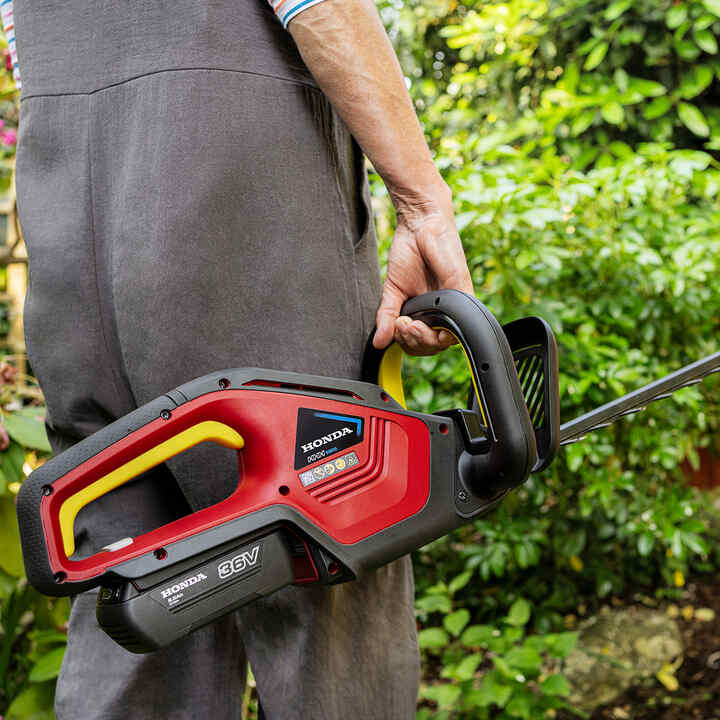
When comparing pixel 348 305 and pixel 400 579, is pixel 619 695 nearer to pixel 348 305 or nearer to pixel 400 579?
pixel 400 579

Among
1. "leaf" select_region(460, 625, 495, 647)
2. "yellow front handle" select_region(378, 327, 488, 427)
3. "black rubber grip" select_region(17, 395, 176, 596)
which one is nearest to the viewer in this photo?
"black rubber grip" select_region(17, 395, 176, 596)

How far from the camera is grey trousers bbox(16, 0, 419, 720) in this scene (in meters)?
0.76

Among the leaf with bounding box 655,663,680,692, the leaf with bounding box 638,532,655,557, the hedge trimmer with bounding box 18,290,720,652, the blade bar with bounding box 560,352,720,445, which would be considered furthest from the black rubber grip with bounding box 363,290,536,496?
the leaf with bounding box 655,663,680,692

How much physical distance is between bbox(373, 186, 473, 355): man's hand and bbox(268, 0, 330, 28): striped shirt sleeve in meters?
0.23

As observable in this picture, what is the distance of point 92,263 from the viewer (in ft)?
2.67

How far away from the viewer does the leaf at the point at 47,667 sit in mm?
1474

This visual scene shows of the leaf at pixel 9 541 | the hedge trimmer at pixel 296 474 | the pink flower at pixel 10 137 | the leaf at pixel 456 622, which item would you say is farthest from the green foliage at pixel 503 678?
the pink flower at pixel 10 137

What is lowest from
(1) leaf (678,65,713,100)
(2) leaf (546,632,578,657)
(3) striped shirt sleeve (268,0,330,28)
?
(2) leaf (546,632,578,657)

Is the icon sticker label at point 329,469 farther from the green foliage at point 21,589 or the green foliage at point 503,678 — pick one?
the green foliage at point 503,678

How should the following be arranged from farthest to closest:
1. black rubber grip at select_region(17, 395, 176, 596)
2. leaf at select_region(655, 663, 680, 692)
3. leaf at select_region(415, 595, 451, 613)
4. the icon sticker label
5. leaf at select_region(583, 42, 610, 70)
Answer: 1. leaf at select_region(583, 42, 610, 70)
2. leaf at select_region(655, 663, 680, 692)
3. leaf at select_region(415, 595, 451, 613)
4. the icon sticker label
5. black rubber grip at select_region(17, 395, 176, 596)

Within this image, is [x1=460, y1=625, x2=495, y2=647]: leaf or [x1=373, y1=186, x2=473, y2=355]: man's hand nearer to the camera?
[x1=373, y1=186, x2=473, y2=355]: man's hand

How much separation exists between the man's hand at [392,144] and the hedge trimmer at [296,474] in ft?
0.13

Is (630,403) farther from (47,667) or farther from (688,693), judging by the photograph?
(688,693)

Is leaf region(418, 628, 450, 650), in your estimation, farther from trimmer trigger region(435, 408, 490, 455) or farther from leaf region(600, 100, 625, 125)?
leaf region(600, 100, 625, 125)
